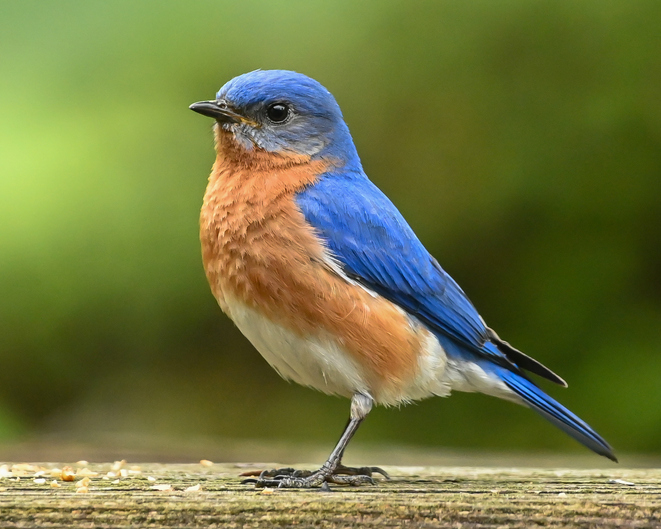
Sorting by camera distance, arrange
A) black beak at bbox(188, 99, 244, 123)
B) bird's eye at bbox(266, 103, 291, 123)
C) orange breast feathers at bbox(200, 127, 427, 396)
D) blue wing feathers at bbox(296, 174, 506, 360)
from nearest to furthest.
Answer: orange breast feathers at bbox(200, 127, 427, 396), blue wing feathers at bbox(296, 174, 506, 360), black beak at bbox(188, 99, 244, 123), bird's eye at bbox(266, 103, 291, 123)

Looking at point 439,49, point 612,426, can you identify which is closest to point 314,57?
point 439,49

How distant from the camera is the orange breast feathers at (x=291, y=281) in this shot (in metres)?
3.80

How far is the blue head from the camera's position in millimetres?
4363

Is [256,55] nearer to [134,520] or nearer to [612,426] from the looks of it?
[612,426]

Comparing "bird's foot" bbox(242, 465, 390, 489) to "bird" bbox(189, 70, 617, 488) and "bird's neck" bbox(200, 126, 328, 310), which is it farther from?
"bird's neck" bbox(200, 126, 328, 310)

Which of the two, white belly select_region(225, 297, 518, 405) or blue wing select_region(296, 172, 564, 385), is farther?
blue wing select_region(296, 172, 564, 385)

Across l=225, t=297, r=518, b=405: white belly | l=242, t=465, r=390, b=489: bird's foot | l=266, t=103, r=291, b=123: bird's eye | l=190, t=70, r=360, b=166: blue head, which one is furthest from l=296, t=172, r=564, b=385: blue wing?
l=242, t=465, r=390, b=489: bird's foot

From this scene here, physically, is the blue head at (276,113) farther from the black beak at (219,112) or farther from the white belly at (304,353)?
the white belly at (304,353)

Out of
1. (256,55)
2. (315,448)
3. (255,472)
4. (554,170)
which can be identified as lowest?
(315,448)

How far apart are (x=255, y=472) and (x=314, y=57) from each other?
3623 millimetres

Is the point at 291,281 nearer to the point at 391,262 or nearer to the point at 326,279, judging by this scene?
the point at 326,279

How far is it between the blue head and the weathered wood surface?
171cm

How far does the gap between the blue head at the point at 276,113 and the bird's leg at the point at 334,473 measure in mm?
1275

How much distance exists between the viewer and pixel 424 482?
3.51m
